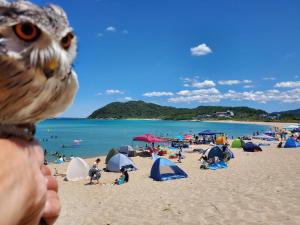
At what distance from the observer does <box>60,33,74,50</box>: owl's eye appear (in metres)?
1.21

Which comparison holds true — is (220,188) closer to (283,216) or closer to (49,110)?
(283,216)

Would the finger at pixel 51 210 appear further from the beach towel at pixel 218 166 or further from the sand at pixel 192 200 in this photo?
the beach towel at pixel 218 166

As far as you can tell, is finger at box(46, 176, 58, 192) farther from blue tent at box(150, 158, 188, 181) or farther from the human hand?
blue tent at box(150, 158, 188, 181)

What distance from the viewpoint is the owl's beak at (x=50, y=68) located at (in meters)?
1.12

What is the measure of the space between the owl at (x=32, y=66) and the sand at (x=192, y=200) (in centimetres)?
1034

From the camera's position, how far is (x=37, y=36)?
110cm

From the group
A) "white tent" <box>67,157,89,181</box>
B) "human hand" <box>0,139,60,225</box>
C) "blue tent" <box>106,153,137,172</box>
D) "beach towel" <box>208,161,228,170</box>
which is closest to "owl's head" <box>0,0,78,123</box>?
"human hand" <box>0,139,60,225</box>

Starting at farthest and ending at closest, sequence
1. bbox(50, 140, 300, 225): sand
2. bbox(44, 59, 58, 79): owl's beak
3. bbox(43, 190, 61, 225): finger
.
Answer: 1. bbox(50, 140, 300, 225): sand
2. bbox(43, 190, 61, 225): finger
3. bbox(44, 59, 58, 79): owl's beak

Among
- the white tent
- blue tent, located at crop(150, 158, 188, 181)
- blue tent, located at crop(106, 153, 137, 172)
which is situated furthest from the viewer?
blue tent, located at crop(106, 153, 137, 172)

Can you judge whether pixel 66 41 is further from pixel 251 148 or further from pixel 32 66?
pixel 251 148

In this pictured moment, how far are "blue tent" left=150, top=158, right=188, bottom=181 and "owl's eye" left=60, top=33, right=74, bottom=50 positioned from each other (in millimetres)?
A: 18008

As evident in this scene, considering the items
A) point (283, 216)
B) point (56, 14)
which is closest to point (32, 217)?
point (56, 14)

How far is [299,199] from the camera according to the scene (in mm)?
12664

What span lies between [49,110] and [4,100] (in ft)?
0.57
